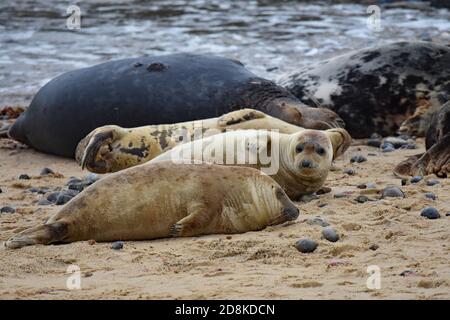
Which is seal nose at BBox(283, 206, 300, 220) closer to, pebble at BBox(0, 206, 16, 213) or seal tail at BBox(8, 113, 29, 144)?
pebble at BBox(0, 206, 16, 213)

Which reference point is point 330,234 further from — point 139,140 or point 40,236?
point 139,140

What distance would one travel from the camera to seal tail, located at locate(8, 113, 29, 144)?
Answer: 26.7ft

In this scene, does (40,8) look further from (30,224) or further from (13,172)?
(30,224)

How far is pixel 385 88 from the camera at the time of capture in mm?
8242

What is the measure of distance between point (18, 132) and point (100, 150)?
1946 mm

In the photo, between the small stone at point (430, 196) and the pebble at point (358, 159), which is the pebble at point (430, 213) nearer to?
the small stone at point (430, 196)

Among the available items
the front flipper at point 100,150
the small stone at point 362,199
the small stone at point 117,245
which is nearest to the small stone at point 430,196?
the small stone at point 362,199

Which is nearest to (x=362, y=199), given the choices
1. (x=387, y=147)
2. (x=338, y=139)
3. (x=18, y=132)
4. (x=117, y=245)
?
(x=338, y=139)

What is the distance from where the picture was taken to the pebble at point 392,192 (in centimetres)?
555

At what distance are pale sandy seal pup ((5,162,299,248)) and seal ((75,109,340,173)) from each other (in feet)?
4.77

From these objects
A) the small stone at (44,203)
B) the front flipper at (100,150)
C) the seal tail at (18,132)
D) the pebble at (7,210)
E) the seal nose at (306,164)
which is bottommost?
the seal tail at (18,132)

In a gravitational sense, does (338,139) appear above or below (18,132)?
above

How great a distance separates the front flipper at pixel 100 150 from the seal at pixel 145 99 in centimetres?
114

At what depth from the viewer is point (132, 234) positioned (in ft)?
16.0
